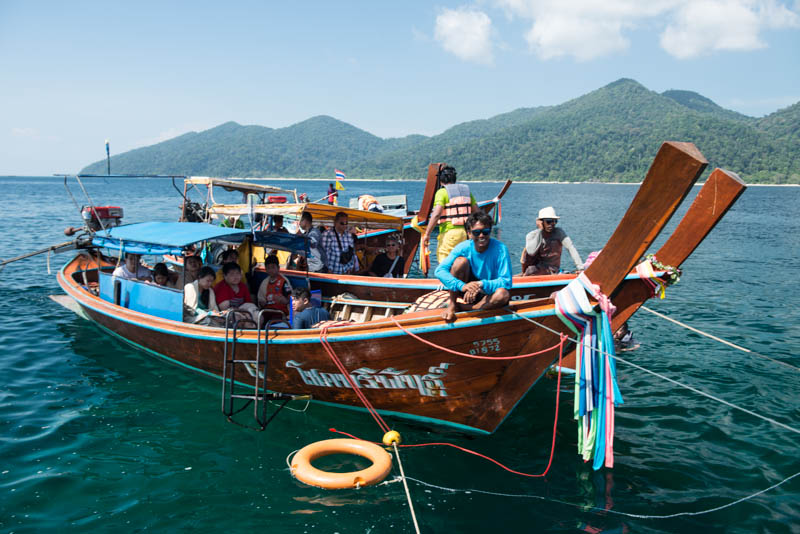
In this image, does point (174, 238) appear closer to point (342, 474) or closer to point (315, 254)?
point (315, 254)

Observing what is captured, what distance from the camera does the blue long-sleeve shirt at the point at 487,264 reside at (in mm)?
5234

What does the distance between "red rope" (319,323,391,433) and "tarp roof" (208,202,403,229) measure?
10.6 ft

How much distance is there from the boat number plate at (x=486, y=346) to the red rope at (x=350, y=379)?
1.63 metres

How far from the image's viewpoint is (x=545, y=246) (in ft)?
25.5

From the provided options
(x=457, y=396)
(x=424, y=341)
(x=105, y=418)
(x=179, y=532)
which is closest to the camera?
(x=179, y=532)

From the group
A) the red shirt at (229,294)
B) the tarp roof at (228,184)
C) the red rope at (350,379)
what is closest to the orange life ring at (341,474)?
the red rope at (350,379)

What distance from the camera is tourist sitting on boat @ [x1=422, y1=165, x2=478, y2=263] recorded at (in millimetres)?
6949

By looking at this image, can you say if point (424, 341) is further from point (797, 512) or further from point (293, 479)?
point (797, 512)

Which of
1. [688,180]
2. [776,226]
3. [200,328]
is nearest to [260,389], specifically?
[200,328]

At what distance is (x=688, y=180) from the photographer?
395 centimetres

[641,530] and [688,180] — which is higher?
[688,180]

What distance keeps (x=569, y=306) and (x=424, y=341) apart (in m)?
1.53

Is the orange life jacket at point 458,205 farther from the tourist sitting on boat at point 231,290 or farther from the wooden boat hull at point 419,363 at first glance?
the tourist sitting on boat at point 231,290

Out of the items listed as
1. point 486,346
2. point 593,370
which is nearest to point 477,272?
point 486,346
